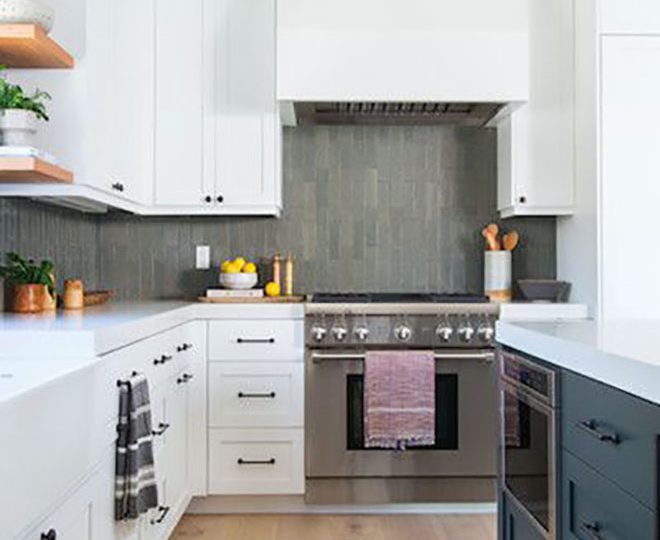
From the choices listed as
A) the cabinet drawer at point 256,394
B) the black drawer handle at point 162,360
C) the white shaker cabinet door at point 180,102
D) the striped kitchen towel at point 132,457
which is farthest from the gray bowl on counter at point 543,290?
the striped kitchen towel at point 132,457

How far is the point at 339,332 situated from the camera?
3582 millimetres

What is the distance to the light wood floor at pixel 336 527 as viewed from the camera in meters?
3.36

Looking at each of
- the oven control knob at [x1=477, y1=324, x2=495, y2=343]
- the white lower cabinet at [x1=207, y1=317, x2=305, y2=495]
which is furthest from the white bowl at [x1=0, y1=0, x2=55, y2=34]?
the oven control knob at [x1=477, y1=324, x2=495, y2=343]

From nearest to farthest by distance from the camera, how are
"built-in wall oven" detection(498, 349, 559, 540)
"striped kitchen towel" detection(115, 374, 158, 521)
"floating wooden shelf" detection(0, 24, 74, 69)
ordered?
1. "built-in wall oven" detection(498, 349, 559, 540)
2. "striped kitchen towel" detection(115, 374, 158, 521)
3. "floating wooden shelf" detection(0, 24, 74, 69)

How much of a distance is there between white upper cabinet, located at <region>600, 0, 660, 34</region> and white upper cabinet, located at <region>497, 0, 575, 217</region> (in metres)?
0.23

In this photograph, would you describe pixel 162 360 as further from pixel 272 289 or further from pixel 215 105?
pixel 215 105

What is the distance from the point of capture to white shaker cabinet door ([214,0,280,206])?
3895 millimetres

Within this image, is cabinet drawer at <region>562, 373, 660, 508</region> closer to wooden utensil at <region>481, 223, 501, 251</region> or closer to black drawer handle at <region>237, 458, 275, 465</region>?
black drawer handle at <region>237, 458, 275, 465</region>

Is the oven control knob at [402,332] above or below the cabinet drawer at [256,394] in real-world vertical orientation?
above

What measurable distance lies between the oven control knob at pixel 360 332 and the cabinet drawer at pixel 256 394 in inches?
10.8

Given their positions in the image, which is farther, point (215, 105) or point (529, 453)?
point (215, 105)

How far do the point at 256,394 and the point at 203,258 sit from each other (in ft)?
2.97

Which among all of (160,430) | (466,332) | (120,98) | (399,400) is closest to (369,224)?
(466,332)

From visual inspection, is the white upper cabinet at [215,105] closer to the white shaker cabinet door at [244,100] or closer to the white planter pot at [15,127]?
the white shaker cabinet door at [244,100]
